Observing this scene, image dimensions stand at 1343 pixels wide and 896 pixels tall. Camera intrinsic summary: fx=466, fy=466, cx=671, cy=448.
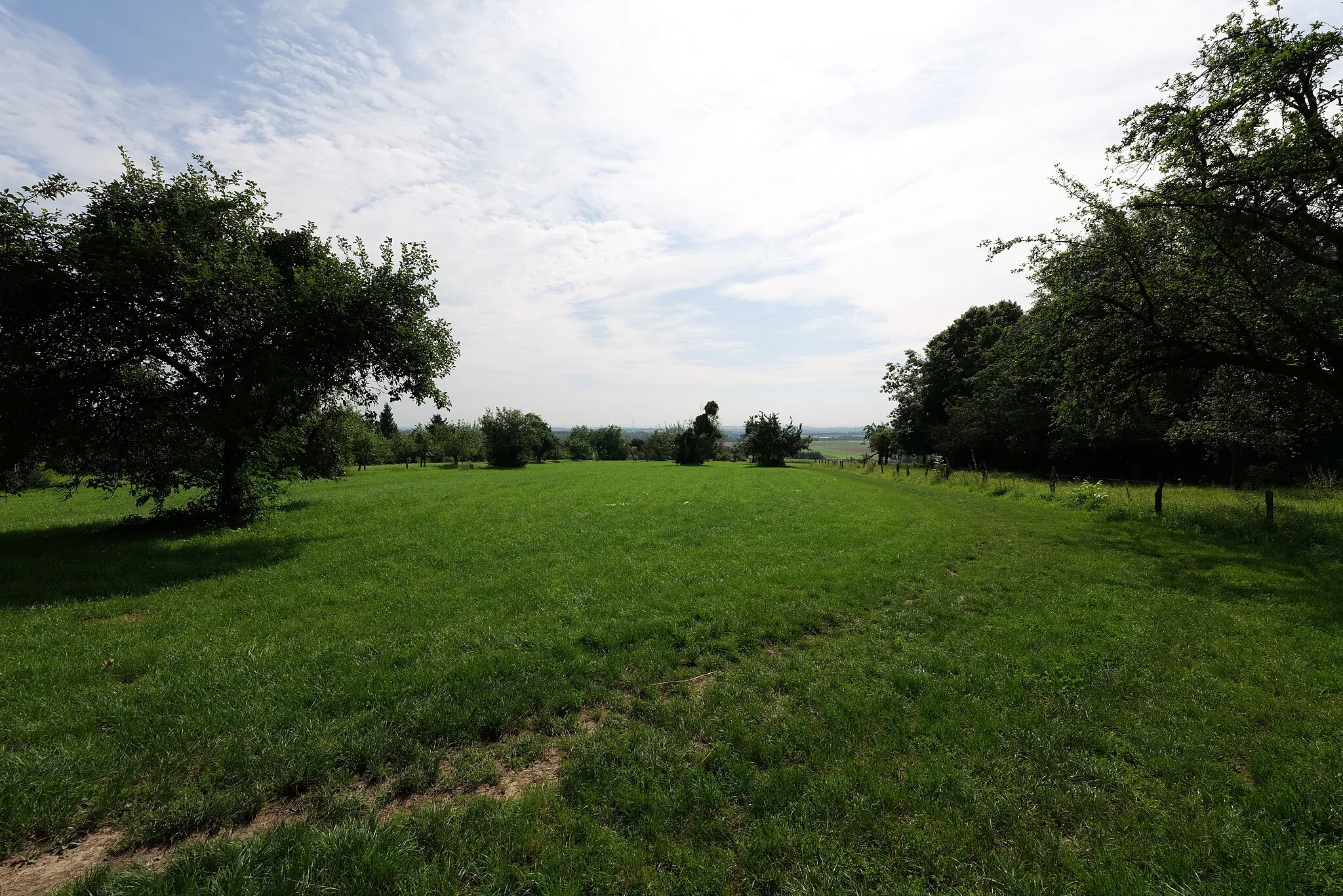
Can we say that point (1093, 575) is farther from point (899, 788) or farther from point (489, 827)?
point (489, 827)

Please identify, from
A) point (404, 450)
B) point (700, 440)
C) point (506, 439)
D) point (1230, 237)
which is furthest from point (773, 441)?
point (404, 450)

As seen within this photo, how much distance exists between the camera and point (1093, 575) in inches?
406

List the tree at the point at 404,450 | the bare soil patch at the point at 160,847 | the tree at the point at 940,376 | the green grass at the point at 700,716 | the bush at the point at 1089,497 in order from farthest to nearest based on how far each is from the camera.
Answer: the tree at the point at 404,450, the tree at the point at 940,376, the bush at the point at 1089,497, the green grass at the point at 700,716, the bare soil patch at the point at 160,847

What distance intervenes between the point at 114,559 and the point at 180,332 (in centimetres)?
567

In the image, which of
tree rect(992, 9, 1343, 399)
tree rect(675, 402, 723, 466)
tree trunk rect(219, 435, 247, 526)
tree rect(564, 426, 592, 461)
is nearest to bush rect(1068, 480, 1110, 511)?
tree rect(992, 9, 1343, 399)

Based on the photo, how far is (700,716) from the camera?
514 cm

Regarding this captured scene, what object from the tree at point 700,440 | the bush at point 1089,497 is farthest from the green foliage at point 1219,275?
the tree at point 700,440

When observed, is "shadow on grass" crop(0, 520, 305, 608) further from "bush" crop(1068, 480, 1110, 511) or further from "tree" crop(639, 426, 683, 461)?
"tree" crop(639, 426, 683, 461)

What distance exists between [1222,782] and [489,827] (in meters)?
6.14

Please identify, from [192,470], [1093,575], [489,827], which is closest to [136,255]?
[192,470]

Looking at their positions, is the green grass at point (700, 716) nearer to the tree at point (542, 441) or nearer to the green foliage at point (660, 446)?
the tree at point (542, 441)

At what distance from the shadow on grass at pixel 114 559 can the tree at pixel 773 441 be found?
52.7m

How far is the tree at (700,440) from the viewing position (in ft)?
232

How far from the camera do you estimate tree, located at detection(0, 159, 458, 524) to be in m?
11.2
